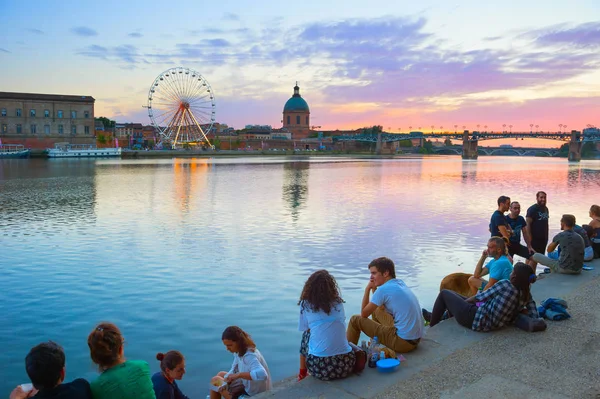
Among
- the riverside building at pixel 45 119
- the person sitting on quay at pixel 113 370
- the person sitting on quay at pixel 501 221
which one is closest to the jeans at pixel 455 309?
the person sitting on quay at pixel 501 221

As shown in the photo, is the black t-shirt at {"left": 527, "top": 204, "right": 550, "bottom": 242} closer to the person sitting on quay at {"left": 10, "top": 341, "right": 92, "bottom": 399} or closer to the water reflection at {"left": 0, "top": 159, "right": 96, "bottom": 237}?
the person sitting on quay at {"left": 10, "top": 341, "right": 92, "bottom": 399}

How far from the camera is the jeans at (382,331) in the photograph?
5.67 meters

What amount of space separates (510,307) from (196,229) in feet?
40.9

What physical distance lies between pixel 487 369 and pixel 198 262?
27.3 feet

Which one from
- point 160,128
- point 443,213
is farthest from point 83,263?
point 160,128

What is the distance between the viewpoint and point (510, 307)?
6.26 meters

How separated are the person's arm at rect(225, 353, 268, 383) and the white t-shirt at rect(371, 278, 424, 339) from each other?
143cm

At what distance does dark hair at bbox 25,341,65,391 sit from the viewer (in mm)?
3488

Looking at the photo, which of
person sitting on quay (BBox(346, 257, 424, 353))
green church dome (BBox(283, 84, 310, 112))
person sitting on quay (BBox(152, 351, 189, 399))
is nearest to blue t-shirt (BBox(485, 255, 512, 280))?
person sitting on quay (BBox(346, 257, 424, 353))

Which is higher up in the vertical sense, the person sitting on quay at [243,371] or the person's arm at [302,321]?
the person's arm at [302,321]

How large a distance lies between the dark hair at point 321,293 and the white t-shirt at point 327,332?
0.20ft

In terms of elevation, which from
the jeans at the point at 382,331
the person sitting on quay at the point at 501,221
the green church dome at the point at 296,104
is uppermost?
the green church dome at the point at 296,104

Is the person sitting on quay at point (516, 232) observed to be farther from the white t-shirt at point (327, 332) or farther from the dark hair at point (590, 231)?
the white t-shirt at point (327, 332)

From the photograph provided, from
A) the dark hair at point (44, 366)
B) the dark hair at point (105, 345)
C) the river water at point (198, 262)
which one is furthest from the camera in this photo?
the river water at point (198, 262)
